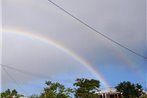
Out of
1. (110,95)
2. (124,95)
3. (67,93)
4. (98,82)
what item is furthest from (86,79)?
(110,95)

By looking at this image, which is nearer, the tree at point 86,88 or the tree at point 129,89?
the tree at point 86,88

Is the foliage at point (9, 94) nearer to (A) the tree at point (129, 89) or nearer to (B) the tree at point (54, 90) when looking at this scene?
(B) the tree at point (54, 90)

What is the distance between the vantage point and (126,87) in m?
75.6

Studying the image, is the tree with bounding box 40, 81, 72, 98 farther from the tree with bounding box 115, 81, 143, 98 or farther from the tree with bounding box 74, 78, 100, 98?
the tree with bounding box 115, 81, 143, 98

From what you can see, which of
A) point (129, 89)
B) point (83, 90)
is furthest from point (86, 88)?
point (129, 89)

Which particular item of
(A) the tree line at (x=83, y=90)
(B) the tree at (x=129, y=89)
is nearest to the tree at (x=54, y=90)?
(A) the tree line at (x=83, y=90)

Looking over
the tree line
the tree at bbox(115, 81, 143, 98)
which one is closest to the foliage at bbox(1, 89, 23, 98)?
the tree line

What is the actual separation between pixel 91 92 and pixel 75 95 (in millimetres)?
2516

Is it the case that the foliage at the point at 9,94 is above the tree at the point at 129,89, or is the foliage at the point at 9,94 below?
below

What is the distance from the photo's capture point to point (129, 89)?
74.8 metres

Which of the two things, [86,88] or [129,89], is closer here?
[86,88]

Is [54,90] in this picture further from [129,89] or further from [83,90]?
[129,89]

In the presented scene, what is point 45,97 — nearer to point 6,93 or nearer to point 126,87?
point 6,93

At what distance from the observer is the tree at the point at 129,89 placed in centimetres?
7418
